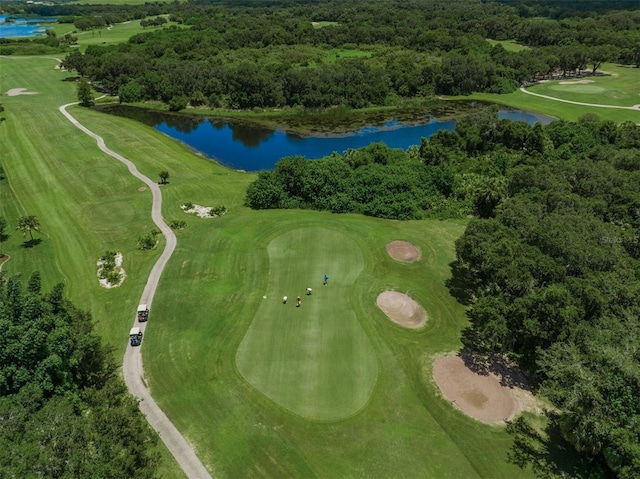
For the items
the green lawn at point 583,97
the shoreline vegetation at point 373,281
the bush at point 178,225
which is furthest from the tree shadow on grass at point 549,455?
the green lawn at point 583,97

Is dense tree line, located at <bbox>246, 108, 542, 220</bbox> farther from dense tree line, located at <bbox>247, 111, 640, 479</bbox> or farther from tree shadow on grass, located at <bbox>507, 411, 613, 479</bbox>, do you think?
tree shadow on grass, located at <bbox>507, 411, 613, 479</bbox>

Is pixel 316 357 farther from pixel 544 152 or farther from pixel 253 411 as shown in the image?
pixel 544 152

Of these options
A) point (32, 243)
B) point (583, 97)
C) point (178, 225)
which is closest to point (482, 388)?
point (178, 225)

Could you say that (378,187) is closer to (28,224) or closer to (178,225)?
(178,225)

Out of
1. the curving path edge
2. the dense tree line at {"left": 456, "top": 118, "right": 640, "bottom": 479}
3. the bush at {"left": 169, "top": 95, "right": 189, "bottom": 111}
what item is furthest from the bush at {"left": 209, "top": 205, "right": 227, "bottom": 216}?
the bush at {"left": 169, "top": 95, "right": 189, "bottom": 111}

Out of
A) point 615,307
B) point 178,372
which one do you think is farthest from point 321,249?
point 615,307

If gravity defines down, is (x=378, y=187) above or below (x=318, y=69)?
below

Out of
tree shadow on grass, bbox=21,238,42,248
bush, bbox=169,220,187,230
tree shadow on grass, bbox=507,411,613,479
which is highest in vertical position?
bush, bbox=169,220,187,230
